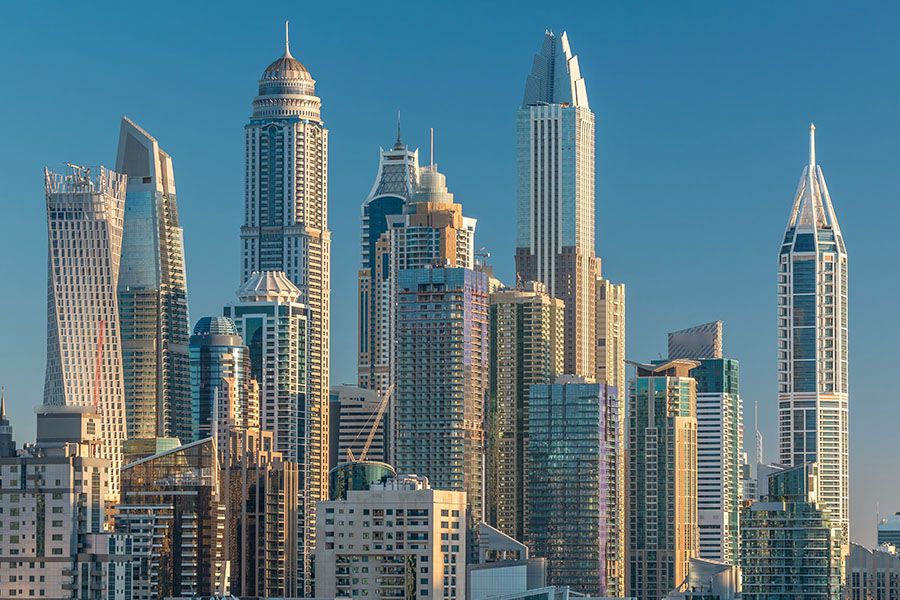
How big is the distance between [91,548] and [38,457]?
31.3 ft

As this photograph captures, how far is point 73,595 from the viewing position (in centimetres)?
17150

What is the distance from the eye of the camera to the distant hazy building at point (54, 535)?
172 m

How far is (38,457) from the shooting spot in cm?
18062

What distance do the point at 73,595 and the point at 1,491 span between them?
962 centimetres

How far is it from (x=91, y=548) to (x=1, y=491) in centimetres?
744

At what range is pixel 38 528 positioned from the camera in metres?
174

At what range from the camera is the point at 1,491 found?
176 metres

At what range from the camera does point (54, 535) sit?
174m

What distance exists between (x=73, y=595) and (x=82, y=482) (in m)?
8.74

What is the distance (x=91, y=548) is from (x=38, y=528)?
12.2 ft

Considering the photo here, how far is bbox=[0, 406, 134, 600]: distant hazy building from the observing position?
172500 millimetres

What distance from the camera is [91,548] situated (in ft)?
572

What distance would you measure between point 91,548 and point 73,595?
13.4 feet
